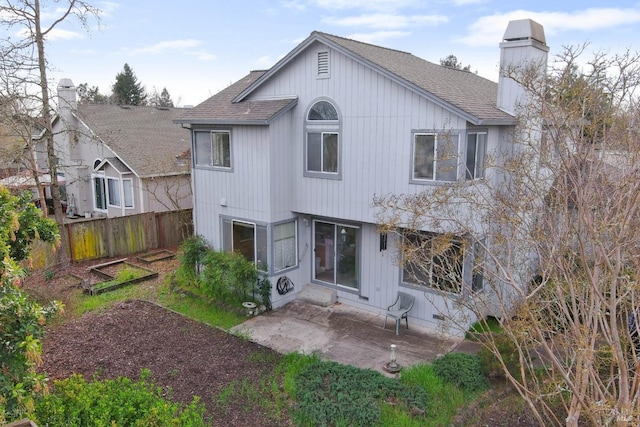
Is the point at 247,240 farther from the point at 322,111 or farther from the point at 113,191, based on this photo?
the point at 113,191

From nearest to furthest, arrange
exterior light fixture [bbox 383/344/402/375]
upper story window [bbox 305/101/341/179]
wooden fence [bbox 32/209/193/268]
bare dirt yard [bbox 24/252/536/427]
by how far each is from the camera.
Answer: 1. bare dirt yard [bbox 24/252/536/427]
2. exterior light fixture [bbox 383/344/402/375]
3. upper story window [bbox 305/101/341/179]
4. wooden fence [bbox 32/209/193/268]

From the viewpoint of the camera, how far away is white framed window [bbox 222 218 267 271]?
Result: 12648mm

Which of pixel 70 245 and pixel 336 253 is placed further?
pixel 70 245

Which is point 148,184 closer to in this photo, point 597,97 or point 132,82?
point 597,97

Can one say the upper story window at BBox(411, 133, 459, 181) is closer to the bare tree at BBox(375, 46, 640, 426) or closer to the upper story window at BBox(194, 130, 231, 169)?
the bare tree at BBox(375, 46, 640, 426)

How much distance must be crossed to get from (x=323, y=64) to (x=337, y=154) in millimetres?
2312

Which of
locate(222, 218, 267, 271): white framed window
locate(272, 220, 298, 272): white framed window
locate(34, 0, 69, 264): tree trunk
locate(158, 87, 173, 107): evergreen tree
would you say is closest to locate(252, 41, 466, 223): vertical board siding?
locate(272, 220, 298, 272): white framed window

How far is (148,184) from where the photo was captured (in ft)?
66.7

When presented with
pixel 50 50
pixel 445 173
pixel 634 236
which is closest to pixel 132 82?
pixel 50 50

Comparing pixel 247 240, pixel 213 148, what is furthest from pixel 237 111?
pixel 247 240

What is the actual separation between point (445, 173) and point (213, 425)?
6.78 m

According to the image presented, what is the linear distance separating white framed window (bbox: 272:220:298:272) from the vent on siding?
159 inches

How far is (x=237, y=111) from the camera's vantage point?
12734 millimetres

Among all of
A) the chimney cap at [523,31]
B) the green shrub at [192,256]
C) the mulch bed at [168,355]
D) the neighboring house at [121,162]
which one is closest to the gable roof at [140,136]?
the neighboring house at [121,162]
